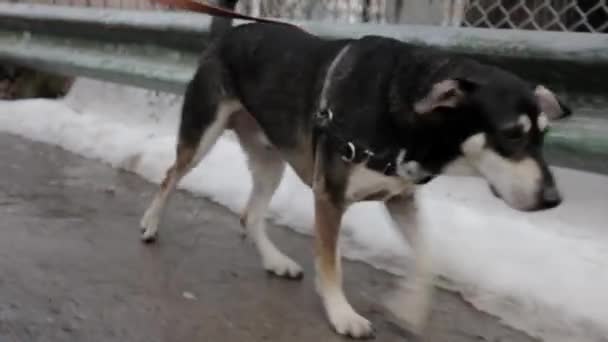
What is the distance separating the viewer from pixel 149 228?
426 cm

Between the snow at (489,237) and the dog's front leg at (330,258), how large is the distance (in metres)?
0.62

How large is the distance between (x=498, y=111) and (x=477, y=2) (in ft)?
7.49

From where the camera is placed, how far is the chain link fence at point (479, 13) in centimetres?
458

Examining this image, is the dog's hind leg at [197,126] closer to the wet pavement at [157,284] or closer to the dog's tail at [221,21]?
the wet pavement at [157,284]

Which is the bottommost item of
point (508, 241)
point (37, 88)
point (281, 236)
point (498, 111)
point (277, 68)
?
point (37, 88)

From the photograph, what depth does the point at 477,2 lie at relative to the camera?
4871mm

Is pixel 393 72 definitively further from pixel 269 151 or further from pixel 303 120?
pixel 269 151

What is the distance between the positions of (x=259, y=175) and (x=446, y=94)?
1.60 m

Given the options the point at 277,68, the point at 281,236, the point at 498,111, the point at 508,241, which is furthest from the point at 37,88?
the point at 498,111

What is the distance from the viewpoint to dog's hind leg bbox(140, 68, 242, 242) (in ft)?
13.2

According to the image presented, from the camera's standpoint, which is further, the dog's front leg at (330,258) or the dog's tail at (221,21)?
the dog's tail at (221,21)

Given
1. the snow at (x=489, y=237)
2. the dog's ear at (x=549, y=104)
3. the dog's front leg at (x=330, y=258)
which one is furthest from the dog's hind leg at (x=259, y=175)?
the dog's ear at (x=549, y=104)

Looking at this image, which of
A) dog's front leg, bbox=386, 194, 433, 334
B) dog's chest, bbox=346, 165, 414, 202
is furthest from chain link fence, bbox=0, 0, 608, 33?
dog's chest, bbox=346, 165, 414, 202

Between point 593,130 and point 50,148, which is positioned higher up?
point 593,130
